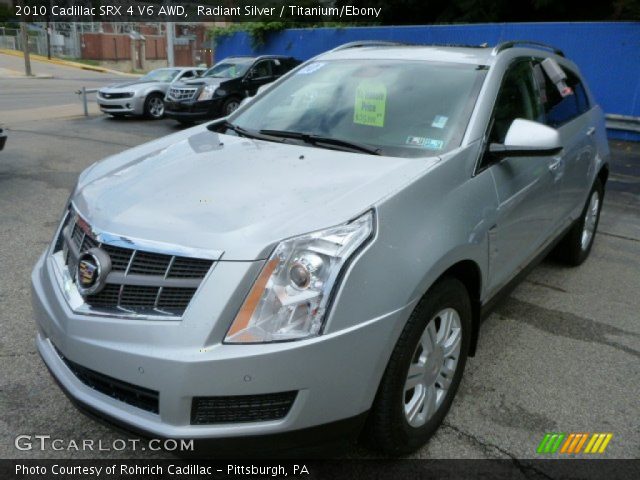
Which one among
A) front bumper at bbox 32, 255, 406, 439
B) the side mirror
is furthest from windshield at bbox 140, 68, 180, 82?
front bumper at bbox 32, 255, 406, 439

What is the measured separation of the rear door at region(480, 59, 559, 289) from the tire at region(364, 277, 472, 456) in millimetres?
437

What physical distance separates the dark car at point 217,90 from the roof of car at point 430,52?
9.34 metres

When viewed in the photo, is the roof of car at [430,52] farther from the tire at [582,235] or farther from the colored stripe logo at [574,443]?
the colored stripe logo at [574,443]

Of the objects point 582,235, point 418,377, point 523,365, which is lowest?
point 523,365

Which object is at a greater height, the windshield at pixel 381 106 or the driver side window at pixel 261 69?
the windshield at pixel 381 106

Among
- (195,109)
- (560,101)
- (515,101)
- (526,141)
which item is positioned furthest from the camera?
(195,109)

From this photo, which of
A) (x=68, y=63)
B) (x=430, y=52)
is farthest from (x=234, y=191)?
(x=68, y=63)

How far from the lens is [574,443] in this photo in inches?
104

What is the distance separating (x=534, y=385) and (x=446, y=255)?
1.26m

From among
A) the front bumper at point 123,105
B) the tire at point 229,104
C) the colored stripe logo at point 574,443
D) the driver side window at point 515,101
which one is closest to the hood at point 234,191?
the driver side window at point 515,101

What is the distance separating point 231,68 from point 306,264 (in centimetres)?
1272

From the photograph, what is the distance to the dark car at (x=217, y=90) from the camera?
12703 mm

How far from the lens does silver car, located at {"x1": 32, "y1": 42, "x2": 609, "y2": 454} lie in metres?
1.92

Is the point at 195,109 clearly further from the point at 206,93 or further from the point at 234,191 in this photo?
the point at 234,191
